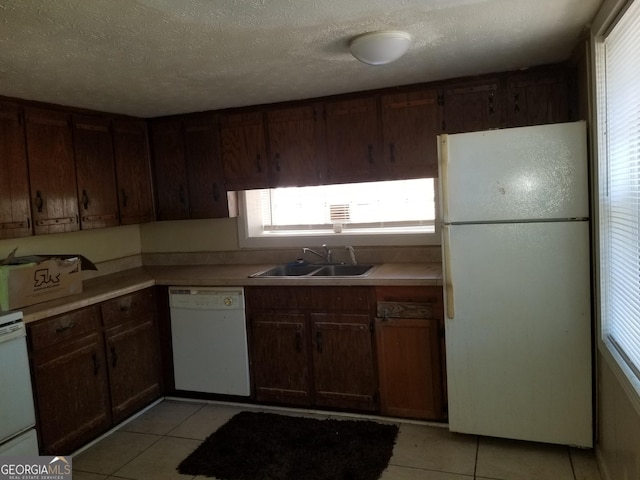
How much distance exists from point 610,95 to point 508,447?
1886 mm

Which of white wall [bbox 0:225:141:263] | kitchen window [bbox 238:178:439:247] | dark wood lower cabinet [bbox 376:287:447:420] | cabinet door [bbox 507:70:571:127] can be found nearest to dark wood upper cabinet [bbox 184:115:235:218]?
kitchen window [bbox 238:178:439:247]

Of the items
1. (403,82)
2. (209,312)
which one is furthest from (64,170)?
(403,82)

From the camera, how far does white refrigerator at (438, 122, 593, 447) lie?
2480 mm

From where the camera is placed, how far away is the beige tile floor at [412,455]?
253 centimetres

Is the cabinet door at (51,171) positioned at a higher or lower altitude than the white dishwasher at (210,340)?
higher

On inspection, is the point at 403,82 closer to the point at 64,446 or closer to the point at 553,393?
the point at 553,393

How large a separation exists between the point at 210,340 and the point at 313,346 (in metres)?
0.76

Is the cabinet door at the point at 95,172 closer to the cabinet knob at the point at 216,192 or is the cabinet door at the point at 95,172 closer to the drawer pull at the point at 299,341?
the cabinet knob at the point at 216,192

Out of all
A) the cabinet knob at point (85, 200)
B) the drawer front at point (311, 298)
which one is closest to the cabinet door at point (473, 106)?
the drawer front at point (311, 298)

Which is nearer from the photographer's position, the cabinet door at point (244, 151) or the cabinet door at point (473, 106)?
the cabinet door at point (473, 106)

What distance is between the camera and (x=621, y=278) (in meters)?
2.05

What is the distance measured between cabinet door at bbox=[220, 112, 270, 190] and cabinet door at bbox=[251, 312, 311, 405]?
1042mm

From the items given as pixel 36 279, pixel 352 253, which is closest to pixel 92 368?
pixel 36 279

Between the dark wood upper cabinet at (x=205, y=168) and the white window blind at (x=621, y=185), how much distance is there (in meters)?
2.60
